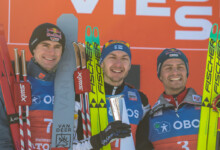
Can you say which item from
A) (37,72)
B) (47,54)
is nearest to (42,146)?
(37,72)

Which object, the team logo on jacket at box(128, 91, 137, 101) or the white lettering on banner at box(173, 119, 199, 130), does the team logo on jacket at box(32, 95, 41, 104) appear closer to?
the team logo on jacket at box(128, 91, 137, 101)

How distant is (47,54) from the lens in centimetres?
244

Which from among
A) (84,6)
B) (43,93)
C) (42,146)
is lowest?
(42,146)

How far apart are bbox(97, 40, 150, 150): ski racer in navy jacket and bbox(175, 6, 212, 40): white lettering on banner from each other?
52.5 inches

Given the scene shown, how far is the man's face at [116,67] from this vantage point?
2.57 meters

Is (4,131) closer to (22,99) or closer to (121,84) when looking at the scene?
(22,99)

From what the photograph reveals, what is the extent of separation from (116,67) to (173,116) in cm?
64

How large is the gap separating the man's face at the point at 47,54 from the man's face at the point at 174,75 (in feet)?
3.15

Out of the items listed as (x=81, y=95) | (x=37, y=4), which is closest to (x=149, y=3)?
(x=37, y=4)

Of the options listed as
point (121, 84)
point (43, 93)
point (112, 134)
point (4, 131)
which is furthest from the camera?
point (121, 84)

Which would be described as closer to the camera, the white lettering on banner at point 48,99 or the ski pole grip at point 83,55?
the white lettering on banner at point 48,99

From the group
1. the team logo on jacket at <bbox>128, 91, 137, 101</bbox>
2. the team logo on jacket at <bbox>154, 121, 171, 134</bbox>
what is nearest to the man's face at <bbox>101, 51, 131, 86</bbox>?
the team logo on jacket at <bbox>128, 91, 137, 101</bbox>

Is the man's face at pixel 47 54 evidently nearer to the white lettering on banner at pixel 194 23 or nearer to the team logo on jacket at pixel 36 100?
the team logo on jacket at pixel 36 100

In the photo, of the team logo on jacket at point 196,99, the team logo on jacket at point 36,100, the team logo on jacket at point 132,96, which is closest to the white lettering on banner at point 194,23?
the team logo on jacket at point 196,99
